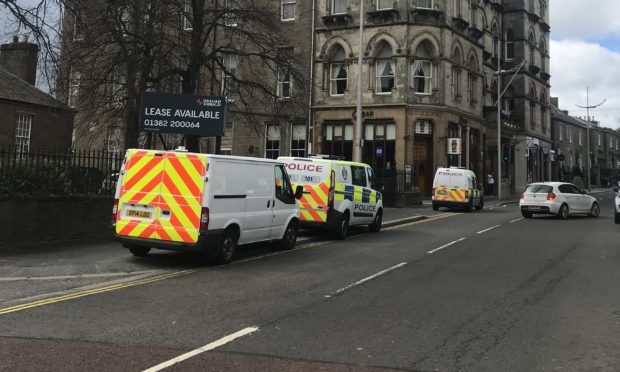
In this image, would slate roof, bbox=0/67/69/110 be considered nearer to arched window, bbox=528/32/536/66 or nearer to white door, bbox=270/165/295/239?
white door, bbox=270/165/295/239

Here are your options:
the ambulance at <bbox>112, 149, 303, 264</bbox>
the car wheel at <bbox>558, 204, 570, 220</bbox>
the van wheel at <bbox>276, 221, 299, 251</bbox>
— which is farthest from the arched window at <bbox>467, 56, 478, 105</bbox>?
the ambulance at <bbox>112, 149, 303, 264</bbox>

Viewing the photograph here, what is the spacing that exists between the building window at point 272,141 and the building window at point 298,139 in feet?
3.44

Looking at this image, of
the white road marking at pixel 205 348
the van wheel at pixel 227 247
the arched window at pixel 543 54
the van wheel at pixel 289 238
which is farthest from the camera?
the arched window at pixel 543 54

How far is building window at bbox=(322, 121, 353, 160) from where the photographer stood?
3459 cm

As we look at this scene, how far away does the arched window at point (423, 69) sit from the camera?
33750mm

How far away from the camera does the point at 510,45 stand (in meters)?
48.8

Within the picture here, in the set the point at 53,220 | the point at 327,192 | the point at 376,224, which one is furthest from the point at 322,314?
the point at 376,224

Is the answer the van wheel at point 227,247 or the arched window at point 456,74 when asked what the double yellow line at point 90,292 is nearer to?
the van wheel at point 227,247

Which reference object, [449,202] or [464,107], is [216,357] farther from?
[464,107]

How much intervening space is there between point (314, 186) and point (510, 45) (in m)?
42.0

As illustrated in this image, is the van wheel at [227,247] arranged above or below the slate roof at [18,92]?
below

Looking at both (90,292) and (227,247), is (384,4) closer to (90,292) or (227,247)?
(227,247)

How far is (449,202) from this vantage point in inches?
1029

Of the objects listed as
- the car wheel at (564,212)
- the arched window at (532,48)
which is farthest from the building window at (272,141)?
the arched window at (532,48)
